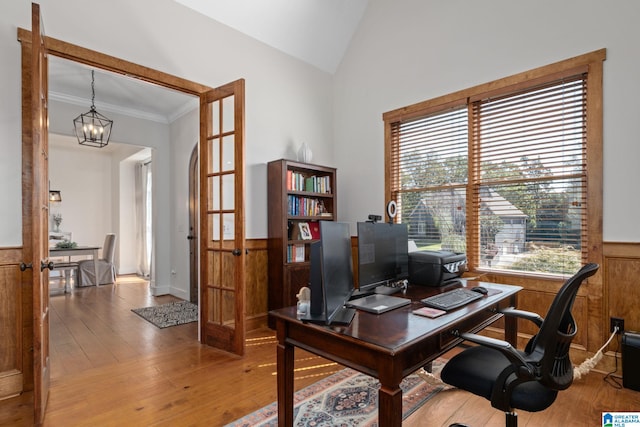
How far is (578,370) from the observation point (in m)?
2.48

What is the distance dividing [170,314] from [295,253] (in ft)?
6.21

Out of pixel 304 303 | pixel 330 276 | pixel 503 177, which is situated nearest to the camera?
pixel 330 276

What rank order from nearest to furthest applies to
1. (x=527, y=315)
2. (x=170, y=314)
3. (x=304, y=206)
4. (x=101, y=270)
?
(x=527, y=315), (x=304, y=206), (x=170, y=314), (x=101, y=270)

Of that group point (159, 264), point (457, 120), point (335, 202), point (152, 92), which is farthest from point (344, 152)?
point (159, 264)

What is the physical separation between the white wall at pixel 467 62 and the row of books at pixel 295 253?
85cm

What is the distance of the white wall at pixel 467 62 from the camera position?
2506 mm

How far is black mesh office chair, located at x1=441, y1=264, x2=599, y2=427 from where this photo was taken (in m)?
1.33

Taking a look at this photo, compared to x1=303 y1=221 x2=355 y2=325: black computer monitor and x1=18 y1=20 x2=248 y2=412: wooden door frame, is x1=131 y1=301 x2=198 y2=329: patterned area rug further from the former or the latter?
x1=303 y1=221 x2=355 y2=325: black computer monitor

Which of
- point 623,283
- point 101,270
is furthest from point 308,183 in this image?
point 101,270

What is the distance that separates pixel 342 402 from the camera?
2.18 meters

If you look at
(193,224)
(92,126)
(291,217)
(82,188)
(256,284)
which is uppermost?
(92,126)

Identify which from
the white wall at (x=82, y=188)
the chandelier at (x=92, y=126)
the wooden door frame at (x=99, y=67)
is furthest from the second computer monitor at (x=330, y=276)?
the white wall at (x=82, y=188)

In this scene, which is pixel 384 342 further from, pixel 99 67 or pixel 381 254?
pixel 99 67

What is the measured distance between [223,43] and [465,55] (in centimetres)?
247
